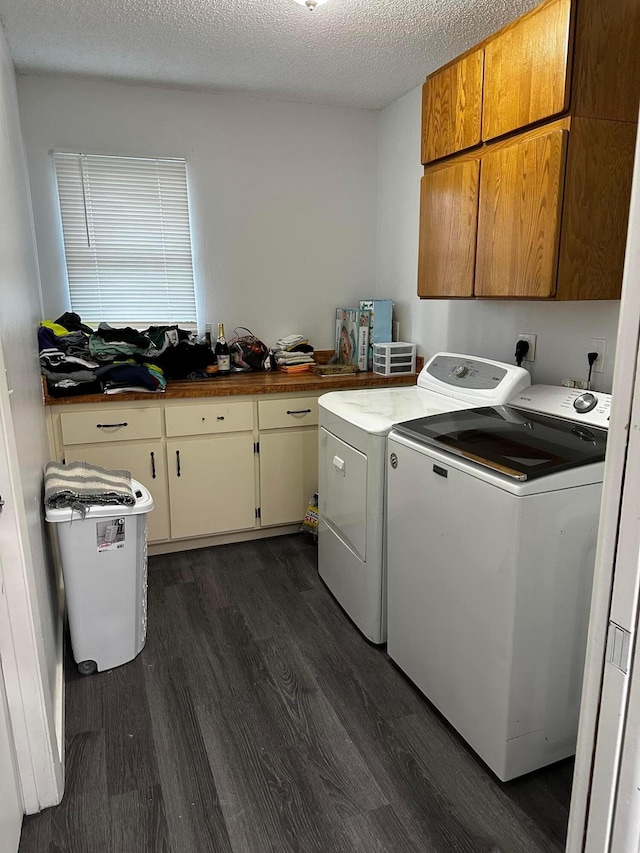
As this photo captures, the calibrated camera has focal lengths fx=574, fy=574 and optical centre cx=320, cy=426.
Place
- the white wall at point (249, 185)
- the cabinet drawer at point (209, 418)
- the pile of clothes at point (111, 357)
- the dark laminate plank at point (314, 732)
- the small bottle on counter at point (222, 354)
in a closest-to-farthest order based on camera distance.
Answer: the dark laminate plank at point (314, 732), the pile of clothes at point (111, 357), the cabinet drawer at point (209, 418), the white wall at point (249, 185), the small bottle on counter at point (222, 354)

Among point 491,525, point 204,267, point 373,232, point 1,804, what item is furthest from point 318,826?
point 373,232

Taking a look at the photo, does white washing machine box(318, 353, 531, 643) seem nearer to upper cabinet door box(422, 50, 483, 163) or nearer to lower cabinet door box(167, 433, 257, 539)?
lower cabinet door box(167, 433, 257, 539)

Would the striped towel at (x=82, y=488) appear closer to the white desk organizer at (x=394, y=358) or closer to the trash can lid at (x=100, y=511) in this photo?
the trash can lid at (x=100, y=511)

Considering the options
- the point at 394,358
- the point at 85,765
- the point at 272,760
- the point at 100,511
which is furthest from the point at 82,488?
the point at 394,358

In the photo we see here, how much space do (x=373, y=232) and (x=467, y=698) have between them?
281 centimetres

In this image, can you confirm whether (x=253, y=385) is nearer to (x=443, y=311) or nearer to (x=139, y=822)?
(x=443, y=311)

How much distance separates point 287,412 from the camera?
9.87 feet

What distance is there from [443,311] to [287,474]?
119 centimetres

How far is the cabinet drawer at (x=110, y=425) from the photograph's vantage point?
105 inches

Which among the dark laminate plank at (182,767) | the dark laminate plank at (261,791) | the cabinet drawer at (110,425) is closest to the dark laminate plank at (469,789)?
the dark laminate plank at (261,791)

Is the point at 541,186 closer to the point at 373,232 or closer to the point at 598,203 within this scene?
the point at 598,203

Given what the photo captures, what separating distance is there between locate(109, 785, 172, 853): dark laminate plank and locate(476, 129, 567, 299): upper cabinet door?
1.91 metres

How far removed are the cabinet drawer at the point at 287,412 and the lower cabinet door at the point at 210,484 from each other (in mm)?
126

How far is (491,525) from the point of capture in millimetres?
1536
